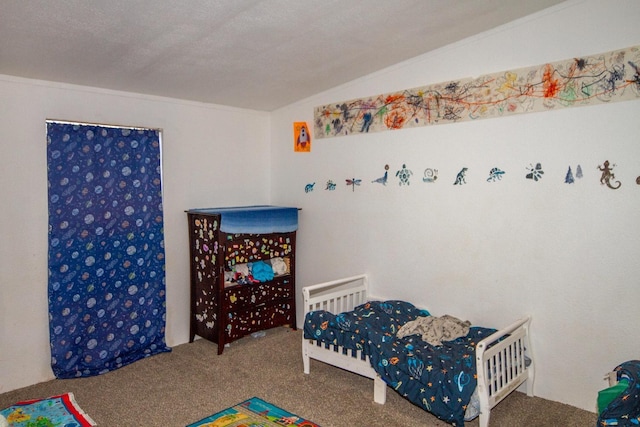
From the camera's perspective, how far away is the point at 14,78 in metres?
2.98

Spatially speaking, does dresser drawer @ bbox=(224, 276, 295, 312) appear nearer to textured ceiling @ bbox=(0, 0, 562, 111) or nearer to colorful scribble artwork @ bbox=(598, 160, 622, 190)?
textured ceiling @ bbox=(0, 0, 562, 111)

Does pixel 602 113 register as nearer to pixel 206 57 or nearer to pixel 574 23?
pixel 574 23

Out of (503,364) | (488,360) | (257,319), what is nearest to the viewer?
(488,360)

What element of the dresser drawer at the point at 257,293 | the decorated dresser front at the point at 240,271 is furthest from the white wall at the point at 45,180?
the dresser drawer at the point at 257,293

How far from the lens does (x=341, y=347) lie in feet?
10.0

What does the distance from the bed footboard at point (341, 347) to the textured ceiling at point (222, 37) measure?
5.70 ft

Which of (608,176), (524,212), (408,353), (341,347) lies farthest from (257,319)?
(608,176)

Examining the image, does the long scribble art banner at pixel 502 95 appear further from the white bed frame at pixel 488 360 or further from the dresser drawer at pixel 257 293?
the dresser drawer at pixel 257 293

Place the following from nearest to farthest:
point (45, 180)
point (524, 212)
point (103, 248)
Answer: point (524, 212)
point (45, 180)
point (103, 248)

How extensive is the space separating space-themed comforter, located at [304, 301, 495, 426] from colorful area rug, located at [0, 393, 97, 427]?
1534mm

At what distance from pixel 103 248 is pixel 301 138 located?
78.7 inches

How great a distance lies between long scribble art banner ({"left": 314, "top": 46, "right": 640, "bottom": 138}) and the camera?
250cm

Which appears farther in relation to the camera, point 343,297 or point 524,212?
point 343,297

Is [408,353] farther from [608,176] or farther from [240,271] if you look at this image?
[240,271]
